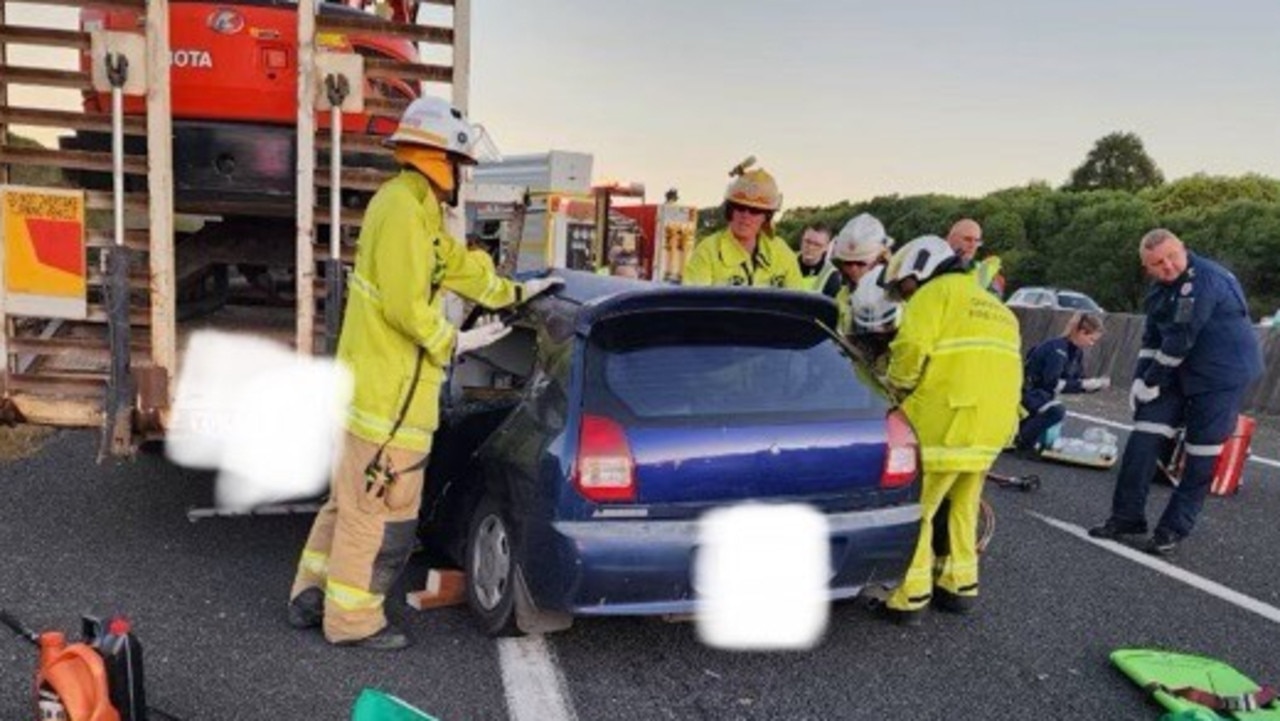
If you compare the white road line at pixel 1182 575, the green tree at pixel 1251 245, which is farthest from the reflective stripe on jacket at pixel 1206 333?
the green tree at pixel 1251 245

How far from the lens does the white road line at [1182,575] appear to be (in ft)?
15.6

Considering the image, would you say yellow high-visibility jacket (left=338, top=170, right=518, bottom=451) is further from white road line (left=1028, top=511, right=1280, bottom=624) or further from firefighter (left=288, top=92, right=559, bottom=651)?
white road line (left=1028, top=511, right=1280, bottom=624)

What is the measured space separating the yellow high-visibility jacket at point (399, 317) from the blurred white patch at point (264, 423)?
489mm

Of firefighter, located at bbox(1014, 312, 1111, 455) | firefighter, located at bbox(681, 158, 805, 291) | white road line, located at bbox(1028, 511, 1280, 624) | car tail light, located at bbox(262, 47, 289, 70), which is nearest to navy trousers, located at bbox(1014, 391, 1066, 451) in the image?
firefighter, located at bbox(1014, 312, 1111, 455)

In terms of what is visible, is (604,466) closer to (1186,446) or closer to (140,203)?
(140,203)

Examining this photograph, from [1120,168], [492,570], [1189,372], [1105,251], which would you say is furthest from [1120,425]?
[1120,168]

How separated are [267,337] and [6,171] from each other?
59.1 inches

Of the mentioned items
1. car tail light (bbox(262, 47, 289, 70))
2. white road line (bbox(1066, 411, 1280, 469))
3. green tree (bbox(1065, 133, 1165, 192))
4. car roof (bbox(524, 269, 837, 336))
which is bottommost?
white road line (bbox(1066, 411, 1280, 469))

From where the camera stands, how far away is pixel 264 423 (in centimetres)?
448

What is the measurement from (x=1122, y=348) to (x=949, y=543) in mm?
12614

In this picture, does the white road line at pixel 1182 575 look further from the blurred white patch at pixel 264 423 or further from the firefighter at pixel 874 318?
the blurred white patch at pixel 264 423

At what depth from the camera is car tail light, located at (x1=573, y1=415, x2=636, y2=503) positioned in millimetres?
3393

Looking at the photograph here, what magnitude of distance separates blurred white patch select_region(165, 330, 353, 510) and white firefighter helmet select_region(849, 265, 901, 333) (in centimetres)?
245

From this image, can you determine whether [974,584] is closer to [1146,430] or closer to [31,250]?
[1146,430]
